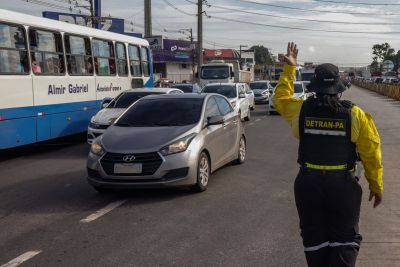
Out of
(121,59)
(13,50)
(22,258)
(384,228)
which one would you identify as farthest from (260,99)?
(22,258)

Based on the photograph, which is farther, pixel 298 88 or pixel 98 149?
pixel 298 88

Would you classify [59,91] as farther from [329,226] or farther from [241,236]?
[329,226]

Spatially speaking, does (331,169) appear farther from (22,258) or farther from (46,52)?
(46,52)

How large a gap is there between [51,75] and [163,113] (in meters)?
4.99

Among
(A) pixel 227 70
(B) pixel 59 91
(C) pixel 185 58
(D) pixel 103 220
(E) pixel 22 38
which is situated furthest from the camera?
(C) pixel 185 58

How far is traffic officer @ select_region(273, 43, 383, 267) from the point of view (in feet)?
11.3

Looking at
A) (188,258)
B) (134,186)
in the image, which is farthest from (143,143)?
(188,258)

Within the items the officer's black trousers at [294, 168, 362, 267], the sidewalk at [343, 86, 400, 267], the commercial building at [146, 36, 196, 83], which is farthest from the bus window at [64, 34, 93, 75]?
the commercial building at [146, 36, 196, 83]

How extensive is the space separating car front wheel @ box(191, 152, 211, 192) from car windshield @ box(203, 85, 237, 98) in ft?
39.5

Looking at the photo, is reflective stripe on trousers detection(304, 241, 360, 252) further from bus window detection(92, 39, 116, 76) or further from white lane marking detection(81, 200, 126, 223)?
bus window detection(92, 39, 116, 76)

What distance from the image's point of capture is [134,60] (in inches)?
696

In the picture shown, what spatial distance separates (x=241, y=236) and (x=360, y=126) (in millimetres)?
2459

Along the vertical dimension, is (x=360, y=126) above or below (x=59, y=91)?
above

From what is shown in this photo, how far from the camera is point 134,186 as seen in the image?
726 centimetres
